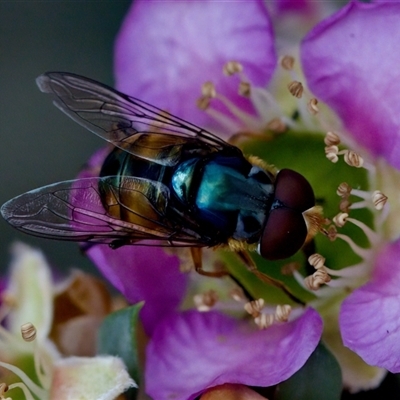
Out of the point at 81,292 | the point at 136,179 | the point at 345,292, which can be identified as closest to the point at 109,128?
the point at 136,179

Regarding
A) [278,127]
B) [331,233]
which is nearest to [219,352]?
[331,233]

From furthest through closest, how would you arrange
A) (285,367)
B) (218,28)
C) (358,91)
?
(218,28) → (358,91) → (285,367)

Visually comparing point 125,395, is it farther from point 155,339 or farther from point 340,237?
point 340,237

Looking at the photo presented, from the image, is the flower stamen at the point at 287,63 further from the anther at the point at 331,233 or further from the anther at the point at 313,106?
the anther at the point at 331,233

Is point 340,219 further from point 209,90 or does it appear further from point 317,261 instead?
point 209,90

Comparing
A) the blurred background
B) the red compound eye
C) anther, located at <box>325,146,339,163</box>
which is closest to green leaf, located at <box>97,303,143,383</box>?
the red compound eye

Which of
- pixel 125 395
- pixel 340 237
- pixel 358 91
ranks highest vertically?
pixel 358 91
